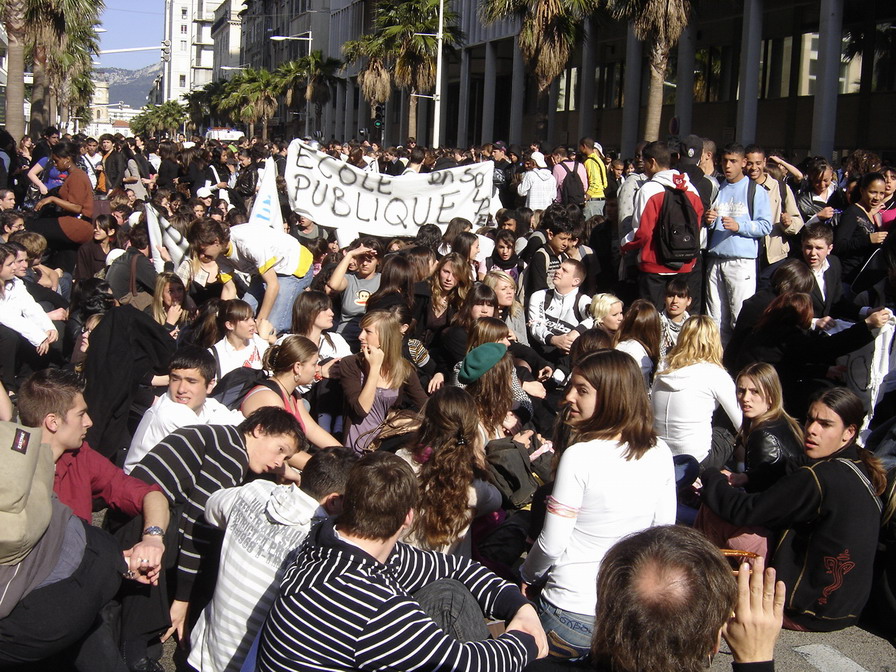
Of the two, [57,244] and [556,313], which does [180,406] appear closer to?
[556,313]

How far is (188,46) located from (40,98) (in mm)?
159269

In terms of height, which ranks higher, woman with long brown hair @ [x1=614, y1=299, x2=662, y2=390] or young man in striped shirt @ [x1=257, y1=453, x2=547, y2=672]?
woman with long brown hair @ [x1=614, y1=299, x2=662, y2=390]

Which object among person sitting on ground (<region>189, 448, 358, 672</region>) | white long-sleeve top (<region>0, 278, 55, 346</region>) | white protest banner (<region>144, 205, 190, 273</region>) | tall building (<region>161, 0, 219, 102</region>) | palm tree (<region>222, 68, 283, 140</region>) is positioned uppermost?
tall building (<region>161, 0, 219, 102</region>)

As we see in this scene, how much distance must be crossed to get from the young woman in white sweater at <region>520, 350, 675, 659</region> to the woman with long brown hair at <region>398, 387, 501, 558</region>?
20.8 inches

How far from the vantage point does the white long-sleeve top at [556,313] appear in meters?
8.02

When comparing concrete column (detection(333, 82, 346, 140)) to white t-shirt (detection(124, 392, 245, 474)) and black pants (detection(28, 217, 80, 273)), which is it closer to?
black pants (detection(28, 217, 80, 273))

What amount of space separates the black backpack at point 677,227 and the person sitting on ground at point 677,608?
630 cm

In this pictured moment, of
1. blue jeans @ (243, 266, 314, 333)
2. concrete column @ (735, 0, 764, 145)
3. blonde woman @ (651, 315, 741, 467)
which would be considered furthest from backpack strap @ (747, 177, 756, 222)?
concrete column @ (735, 0, 764, 145)

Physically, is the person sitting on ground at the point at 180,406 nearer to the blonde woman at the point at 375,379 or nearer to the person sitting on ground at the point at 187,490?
the person sitting on ground at the point at 187,490

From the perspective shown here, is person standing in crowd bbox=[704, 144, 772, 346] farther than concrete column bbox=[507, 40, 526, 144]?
No

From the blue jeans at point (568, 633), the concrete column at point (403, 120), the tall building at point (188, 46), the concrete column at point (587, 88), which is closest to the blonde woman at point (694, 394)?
the blue jeans at point (568, 633)

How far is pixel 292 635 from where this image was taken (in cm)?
295

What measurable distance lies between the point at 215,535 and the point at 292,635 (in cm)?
142

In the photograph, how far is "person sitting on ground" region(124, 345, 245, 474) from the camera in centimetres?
493
